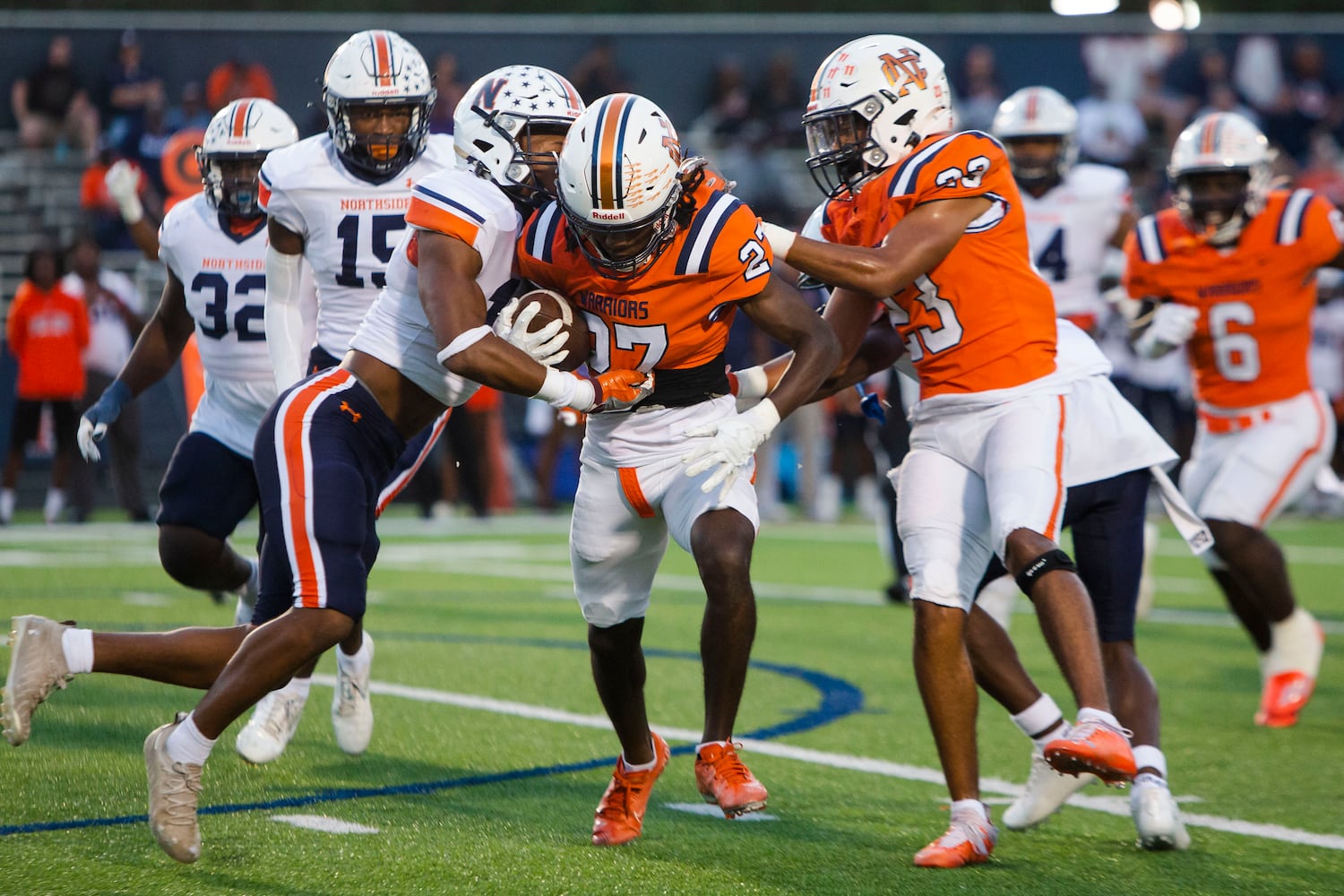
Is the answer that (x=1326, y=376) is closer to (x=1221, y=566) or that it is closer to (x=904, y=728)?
(x=1221, y=566)

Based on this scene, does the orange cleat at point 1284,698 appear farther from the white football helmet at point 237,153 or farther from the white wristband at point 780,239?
the white football helmet at point 237,153

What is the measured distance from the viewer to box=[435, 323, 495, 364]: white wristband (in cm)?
342

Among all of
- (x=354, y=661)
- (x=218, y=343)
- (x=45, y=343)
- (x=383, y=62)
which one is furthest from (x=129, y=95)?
(x=354, y=661)

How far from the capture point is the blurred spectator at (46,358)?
1201cm

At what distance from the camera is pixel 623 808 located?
3775 mm

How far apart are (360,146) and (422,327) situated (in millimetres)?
1166

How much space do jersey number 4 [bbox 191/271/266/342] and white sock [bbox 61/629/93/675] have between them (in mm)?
1767

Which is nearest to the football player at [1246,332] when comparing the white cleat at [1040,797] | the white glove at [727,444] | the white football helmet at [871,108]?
the white cleat at [1040,797]

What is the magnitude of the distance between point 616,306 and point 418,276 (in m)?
0.46

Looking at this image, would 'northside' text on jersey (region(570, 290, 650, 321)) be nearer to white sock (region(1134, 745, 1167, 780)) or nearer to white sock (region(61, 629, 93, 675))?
white sock (region(61, 629, 93, 675))

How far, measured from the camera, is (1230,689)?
20.6 feet

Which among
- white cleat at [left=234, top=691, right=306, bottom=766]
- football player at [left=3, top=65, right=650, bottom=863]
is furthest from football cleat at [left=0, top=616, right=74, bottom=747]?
white cleat at [left=234, top=691, right=306, bottom=766]

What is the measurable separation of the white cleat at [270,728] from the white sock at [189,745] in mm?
938

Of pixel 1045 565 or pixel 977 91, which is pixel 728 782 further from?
pixel 977 91
